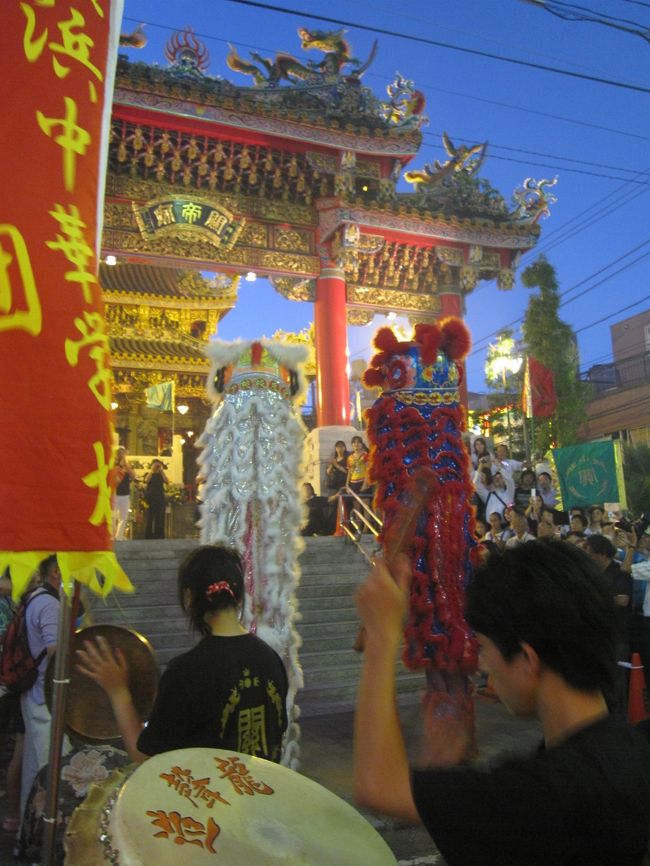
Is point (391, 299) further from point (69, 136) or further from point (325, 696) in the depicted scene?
point (69, 136)

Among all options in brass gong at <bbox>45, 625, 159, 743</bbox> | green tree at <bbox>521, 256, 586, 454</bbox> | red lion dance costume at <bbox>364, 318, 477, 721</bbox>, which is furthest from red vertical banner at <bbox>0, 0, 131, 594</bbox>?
green tree at <bbox>521, 256, 586, 454</bbox>

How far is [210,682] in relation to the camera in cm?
214

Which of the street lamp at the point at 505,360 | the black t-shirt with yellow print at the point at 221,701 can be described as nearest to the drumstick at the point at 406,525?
the black t-shirt with yellow print at the point at 221,701

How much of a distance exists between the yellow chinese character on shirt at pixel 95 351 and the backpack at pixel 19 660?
220 centimetres

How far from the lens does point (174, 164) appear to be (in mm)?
12648

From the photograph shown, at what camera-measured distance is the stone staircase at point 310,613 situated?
6.72m

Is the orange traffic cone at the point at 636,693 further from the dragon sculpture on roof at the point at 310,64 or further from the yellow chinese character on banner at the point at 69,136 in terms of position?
the dragon sculpture on roof at the point at 310,64

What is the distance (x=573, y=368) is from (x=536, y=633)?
19.5m

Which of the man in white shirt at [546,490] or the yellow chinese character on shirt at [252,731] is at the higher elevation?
the man in white shirt at [546,490]

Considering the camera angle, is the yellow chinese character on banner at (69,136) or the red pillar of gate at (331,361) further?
the red pillar of gate at (331,361)

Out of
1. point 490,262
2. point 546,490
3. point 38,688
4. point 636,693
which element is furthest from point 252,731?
point 490,262

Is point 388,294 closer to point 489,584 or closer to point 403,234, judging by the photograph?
point 403,234

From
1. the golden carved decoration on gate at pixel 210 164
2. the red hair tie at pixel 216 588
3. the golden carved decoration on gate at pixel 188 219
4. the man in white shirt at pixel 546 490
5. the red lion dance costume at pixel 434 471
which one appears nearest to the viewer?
the red hair tie at pixel 216 588

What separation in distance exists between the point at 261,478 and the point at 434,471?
1.08 m
